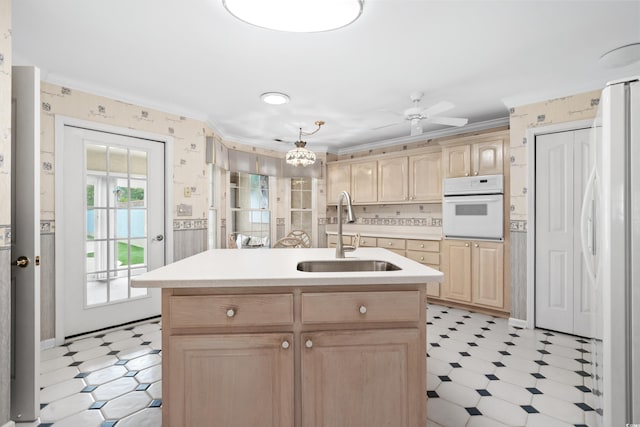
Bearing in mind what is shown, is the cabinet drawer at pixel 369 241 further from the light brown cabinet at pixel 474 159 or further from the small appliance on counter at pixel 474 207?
the light brown cabinet at pixel 474 159

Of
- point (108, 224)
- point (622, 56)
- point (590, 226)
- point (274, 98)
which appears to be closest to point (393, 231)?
point (274, 98)

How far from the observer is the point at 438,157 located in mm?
4355

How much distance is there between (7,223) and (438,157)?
169 inches

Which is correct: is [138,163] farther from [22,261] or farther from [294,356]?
[294,356]

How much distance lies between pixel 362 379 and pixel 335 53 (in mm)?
2193

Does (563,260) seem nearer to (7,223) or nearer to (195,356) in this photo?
(195,356)

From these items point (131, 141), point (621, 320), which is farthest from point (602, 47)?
point (131, 141)

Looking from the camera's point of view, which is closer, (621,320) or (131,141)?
(621,320)

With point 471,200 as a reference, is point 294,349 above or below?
below

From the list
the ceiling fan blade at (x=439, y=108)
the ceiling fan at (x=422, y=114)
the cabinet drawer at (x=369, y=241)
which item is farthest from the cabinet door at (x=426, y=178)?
the ceiling fan blade at (x=439, y=108)

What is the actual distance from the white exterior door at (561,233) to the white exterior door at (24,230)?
13.4ft

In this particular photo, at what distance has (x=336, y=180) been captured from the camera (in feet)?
18.4

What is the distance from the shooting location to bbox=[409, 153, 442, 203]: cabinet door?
436 cm

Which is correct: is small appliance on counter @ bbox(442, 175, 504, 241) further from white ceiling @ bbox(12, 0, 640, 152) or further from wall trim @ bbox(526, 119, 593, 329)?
white ceiling @ bbox(12, 0, 640, 152)
